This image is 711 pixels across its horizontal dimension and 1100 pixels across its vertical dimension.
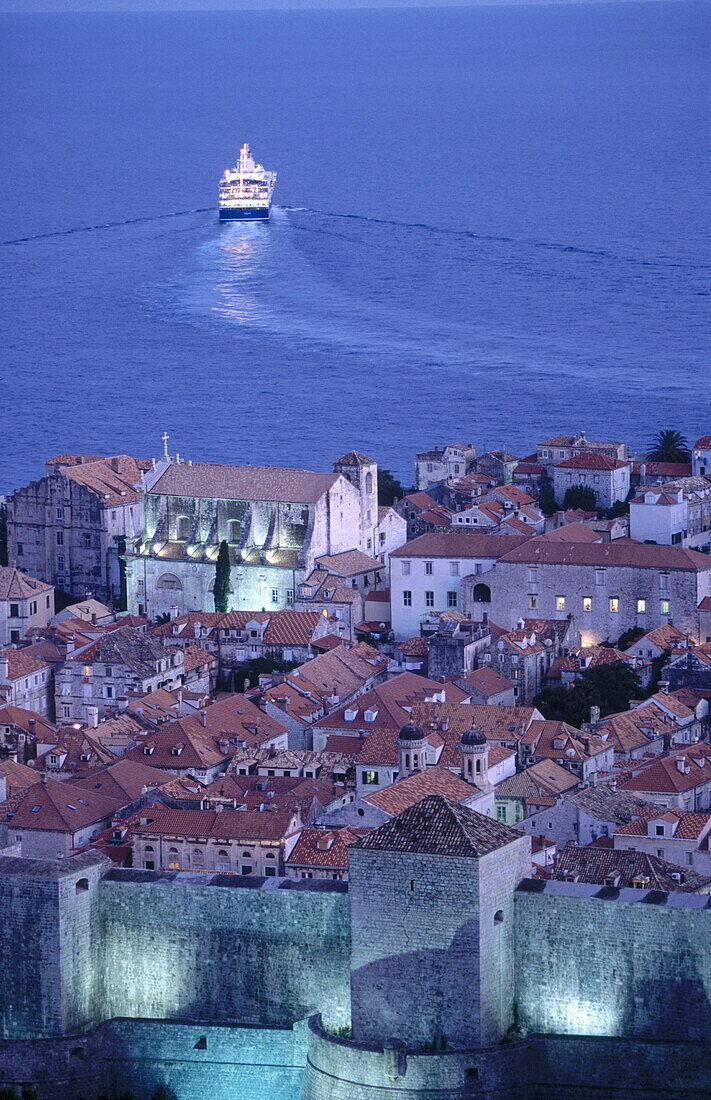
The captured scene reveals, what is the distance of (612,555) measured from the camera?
58938 millimetres

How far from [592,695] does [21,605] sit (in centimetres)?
1544

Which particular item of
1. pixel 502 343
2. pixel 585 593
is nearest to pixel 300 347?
pixel 502 343

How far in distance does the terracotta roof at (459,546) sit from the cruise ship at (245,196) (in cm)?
7678

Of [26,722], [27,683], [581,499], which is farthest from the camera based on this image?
[581,499]

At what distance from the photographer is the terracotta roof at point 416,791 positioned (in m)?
41.8

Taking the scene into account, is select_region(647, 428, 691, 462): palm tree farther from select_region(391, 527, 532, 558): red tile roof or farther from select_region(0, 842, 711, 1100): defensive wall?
select_region(0, 842, 711, 1100): defensive wall

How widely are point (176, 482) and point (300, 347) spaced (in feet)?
146

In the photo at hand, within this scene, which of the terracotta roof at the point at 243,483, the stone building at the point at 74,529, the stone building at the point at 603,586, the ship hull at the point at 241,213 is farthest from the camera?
the ship hull at the point at 241,213

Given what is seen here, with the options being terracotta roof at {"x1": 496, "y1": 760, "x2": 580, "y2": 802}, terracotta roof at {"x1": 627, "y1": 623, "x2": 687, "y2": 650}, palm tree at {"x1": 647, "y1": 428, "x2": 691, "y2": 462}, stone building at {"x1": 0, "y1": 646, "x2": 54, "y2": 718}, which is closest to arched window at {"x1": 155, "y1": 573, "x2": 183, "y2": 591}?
stone building at {"x1": 0, "y1": 646, "x2": 54, "y2": 718}

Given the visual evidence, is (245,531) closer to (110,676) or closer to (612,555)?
(110,676)

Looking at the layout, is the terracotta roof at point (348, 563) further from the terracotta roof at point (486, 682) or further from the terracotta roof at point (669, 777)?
the terracotta roof at point (669, 777)

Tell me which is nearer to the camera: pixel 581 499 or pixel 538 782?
pixel 538 782

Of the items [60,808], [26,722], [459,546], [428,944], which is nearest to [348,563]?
[459,546]

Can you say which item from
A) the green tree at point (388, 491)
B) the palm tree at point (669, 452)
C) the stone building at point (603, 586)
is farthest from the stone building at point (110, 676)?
the palm tree at point (669, 452)
